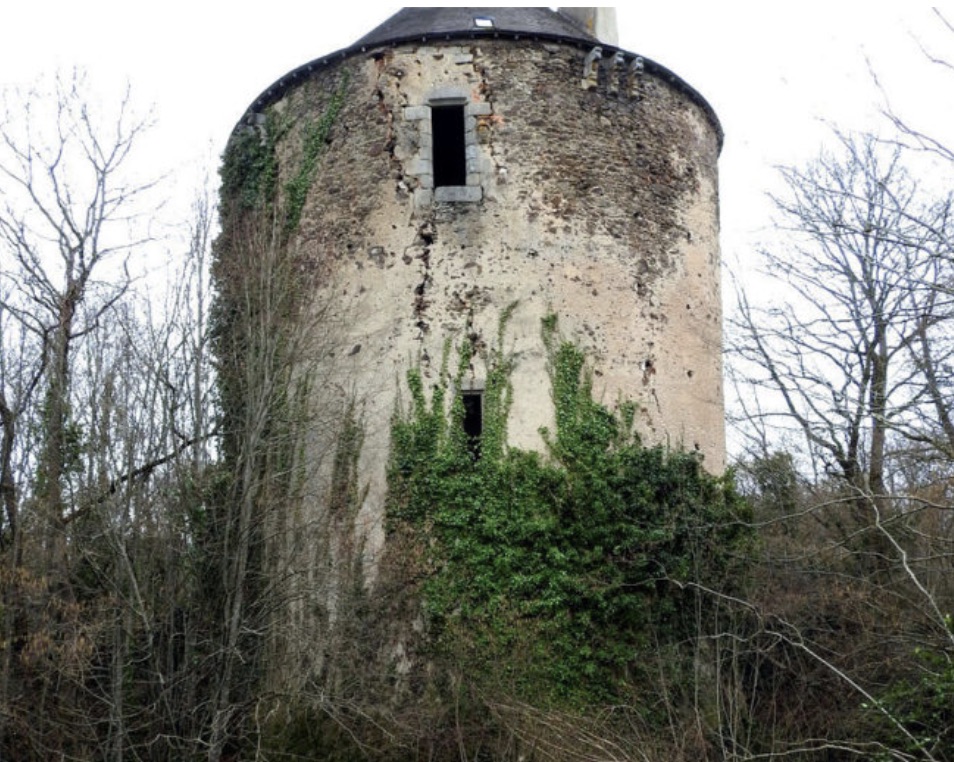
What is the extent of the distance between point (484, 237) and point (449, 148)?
2.64m

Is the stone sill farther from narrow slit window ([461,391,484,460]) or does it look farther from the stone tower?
narrow slit window ([461,391,484,460])

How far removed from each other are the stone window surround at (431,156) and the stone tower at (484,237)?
2cm

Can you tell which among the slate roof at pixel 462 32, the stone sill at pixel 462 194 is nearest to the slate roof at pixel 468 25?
the slate roof at pixel 462 32

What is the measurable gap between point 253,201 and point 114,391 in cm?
292

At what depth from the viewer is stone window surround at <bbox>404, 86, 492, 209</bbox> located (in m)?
13.6

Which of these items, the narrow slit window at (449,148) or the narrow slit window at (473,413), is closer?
the narrow slit window at (473,413)

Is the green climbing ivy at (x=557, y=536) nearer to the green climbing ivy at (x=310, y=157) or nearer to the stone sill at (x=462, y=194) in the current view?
the stone sill at (x=462, y=194)

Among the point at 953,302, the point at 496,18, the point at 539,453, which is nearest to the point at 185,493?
the point at 539,453

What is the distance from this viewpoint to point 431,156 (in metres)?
13.8

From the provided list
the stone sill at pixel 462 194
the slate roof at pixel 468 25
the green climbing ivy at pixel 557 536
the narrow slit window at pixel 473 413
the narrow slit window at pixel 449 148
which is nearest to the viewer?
the green climbing ivy at pixel 557 536

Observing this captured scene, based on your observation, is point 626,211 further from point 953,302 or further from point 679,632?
point 953,302

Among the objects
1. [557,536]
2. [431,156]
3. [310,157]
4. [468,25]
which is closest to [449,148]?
[468,25]

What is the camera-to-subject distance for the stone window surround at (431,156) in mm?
13609

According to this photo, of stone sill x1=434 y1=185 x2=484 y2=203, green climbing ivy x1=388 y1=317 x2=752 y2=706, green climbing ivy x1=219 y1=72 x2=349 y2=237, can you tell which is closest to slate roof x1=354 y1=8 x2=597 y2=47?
green climbing ivy x1=219 y1=72 x2=349 y2=237
